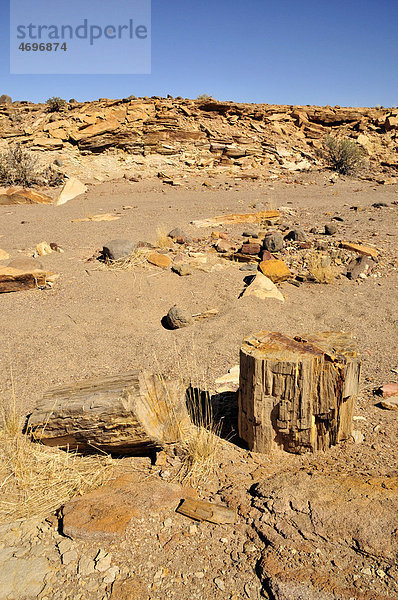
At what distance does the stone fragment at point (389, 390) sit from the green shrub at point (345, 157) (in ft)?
45.0

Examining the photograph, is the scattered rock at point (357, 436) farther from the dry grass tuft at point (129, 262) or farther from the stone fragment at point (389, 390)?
the dry grass tuft at point (129, 262)

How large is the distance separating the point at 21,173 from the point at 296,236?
9.84 metres

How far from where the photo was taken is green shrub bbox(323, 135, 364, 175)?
15812mm

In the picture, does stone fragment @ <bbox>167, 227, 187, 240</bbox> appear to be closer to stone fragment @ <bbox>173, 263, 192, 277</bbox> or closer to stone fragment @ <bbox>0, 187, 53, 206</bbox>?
stone fragment @ <bbox>173, 263, 192, 277</bbox>

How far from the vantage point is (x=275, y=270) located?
5.98 m

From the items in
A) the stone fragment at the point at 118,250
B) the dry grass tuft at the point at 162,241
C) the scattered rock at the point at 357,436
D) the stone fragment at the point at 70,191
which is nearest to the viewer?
the scattered rock at the point at 357,436

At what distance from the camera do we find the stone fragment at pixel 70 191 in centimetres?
1169

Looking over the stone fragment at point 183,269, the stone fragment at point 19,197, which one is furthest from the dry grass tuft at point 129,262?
the stone fragment at point 19,197

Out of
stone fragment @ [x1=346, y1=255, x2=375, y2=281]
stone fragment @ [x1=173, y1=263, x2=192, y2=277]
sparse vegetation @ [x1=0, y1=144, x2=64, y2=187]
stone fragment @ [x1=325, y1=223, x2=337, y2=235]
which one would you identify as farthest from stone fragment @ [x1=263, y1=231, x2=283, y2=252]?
sparse vegetation @ [x1=0, y1=144, x2=64, y2=187]

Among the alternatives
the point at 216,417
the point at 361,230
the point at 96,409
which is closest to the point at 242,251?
the point at 361,230

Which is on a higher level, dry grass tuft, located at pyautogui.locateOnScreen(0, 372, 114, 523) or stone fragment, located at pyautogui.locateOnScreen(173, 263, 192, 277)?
stone fragment, located at pyautogui.locateOnScreen(173, 263, 192, 277)

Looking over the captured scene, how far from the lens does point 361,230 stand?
7.84 metres

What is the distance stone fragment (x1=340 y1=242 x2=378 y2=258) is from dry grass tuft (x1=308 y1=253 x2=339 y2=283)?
1.75 ft

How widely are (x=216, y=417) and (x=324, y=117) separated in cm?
1931
